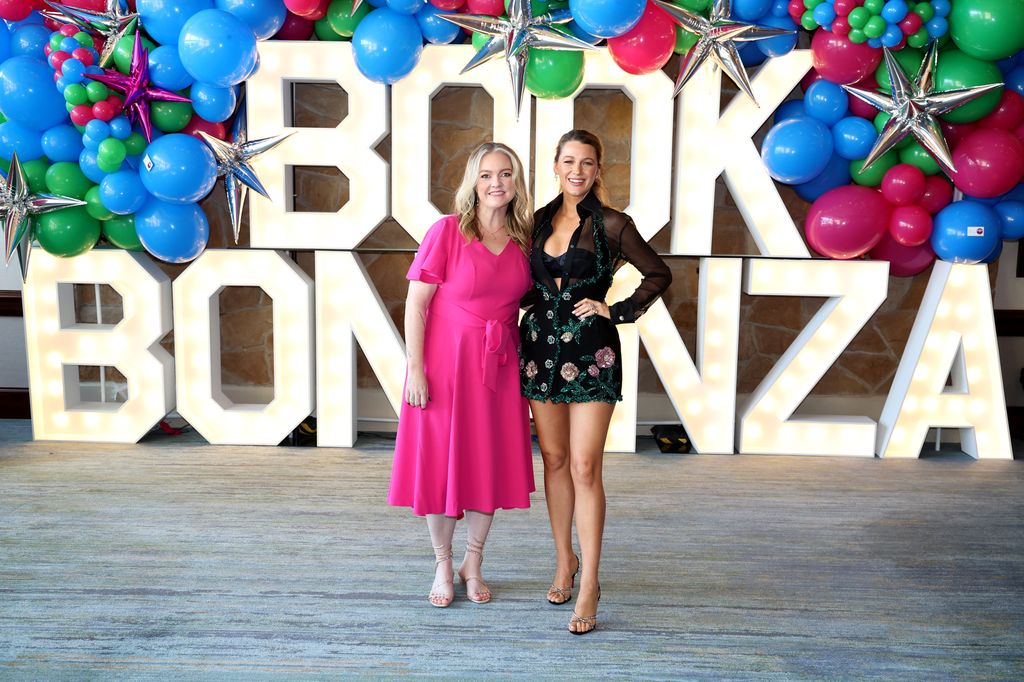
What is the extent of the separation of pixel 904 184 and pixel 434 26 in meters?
2.15

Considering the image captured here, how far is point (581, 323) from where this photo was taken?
2.38 m

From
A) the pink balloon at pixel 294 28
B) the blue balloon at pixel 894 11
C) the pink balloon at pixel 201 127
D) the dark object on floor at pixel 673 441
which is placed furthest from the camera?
the dark object on floor at pixel 673 441

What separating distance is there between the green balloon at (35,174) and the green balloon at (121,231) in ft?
0.97

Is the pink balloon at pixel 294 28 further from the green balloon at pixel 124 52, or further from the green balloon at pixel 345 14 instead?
the green balloon at pixel 124 52

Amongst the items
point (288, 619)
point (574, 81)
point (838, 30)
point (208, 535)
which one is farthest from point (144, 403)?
point (838, 30)

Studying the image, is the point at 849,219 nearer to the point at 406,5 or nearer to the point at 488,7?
the point at 488,7

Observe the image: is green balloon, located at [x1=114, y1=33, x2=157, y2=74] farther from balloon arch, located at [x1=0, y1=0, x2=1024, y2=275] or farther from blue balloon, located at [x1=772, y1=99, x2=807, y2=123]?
blue balloon, located at [x1=772, y1=99, x2=807, y2=123]

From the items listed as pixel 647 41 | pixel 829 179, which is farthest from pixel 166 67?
pixel 829 179

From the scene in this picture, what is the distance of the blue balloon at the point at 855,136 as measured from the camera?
3764 mm

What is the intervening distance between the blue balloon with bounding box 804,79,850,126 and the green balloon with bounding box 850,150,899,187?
0.23 m

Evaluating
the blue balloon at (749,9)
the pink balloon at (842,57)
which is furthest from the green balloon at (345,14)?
the pink balloon at (842,57)

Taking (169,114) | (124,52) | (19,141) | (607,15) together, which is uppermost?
(607,15)

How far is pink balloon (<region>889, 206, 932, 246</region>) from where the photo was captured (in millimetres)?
3844

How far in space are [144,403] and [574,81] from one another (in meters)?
2.50
